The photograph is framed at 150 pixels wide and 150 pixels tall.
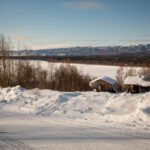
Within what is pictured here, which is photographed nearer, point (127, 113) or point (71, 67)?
point (127, 113)

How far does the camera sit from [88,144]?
8.48 m

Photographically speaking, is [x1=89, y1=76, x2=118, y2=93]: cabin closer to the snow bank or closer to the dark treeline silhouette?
the dark treeline silhouette

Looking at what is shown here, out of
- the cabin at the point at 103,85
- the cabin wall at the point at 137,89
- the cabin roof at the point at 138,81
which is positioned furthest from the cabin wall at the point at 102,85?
the cabin wall at the point at 137,89

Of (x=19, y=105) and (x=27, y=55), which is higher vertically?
(x=27, y=55)

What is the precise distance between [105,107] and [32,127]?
12.8 feet

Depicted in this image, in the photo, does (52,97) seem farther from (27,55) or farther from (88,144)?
(27,55)

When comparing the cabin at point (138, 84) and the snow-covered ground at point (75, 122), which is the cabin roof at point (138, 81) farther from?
the snow-covered ground at point (75, 122)

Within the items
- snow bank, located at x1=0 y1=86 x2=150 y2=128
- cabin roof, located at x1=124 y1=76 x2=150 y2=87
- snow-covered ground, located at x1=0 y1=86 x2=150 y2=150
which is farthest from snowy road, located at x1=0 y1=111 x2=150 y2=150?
cabin roof, located at x1=124 y1=76 x2=150 y2=87

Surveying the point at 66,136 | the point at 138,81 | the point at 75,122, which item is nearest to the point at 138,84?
the point at 138,81

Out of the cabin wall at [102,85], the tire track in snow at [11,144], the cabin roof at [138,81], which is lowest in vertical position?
the cabin wall at [102,85]

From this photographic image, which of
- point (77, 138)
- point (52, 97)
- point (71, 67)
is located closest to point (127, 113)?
point (77, 138)

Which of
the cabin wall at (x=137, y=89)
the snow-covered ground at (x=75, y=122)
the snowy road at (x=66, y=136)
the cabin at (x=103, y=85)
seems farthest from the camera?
the cabin at (x=103, y=85)

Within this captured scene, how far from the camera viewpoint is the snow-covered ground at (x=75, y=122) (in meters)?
8.55

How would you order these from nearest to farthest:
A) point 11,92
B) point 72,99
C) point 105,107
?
1. point 105,107
2. point 72,99
3. point 11,92
